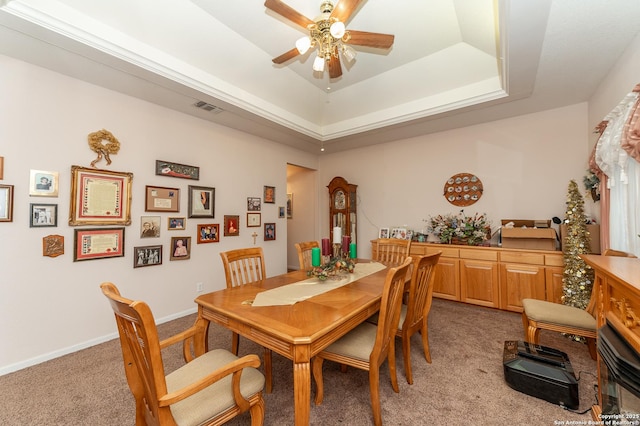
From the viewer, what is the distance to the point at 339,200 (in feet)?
16.8

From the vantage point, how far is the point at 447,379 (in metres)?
1.99

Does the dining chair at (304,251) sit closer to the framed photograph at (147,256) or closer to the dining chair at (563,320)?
the framed photograph at (147,256)

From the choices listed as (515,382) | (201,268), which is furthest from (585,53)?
(201,268)

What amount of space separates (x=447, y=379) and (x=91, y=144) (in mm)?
3981

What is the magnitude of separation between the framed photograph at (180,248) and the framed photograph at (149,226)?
0.23 m

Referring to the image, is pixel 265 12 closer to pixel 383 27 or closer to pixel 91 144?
pixel 383 27

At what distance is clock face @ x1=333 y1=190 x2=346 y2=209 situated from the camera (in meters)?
5.08

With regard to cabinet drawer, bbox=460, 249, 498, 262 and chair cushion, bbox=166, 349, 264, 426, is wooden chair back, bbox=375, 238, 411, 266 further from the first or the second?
chair cushion, bbox=166, 349, 264, 426

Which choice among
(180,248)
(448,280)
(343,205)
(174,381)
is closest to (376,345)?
(174,381)

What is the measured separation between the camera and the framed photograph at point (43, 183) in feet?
7.67

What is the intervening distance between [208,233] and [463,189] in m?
3.98

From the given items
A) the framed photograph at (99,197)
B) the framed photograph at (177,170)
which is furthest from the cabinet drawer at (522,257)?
the framed photograph at (99,197)

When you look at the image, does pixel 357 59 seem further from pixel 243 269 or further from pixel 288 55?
pixel 243 269

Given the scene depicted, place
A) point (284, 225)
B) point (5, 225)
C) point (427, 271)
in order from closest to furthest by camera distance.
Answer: point (427, 271), point (5, 225), point (284, 225)
